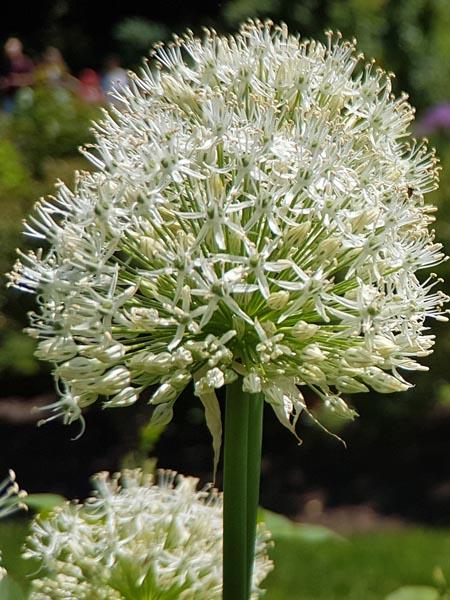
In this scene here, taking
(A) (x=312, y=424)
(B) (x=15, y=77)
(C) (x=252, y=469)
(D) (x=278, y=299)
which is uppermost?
(B) (x=15, y=77)

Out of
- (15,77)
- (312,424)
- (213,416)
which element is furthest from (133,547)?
(15,77)

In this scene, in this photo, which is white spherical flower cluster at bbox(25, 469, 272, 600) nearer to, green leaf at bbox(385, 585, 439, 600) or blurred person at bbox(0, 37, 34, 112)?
green leaf at bbox(385, 585, 439, 600)

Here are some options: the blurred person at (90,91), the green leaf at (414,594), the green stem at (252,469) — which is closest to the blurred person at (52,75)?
the blurred person at (90,91)

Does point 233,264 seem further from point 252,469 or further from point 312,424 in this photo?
point 312,424

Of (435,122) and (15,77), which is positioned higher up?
(15,77)

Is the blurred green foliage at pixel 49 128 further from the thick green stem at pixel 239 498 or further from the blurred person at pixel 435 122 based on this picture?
the thick green stem at pixel 239 498

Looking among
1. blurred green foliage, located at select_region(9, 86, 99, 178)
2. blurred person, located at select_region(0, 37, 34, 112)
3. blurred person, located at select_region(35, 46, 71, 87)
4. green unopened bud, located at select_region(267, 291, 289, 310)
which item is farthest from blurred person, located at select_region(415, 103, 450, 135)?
green unopened bud, located at select_region(267, 291, 289, 310)
